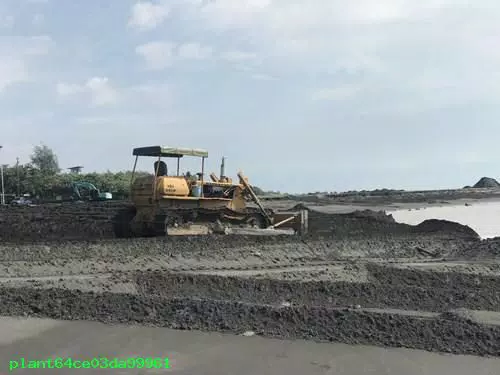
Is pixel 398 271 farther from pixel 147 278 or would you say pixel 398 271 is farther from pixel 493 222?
pixel 493 222

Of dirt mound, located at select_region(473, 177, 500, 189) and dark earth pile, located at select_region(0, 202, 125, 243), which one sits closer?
dark earth pile, located at select_region(0, 202, 125, 243)

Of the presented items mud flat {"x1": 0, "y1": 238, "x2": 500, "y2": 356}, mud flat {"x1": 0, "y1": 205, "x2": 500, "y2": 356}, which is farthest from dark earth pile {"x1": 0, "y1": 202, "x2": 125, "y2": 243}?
mud flat {"x1": 0, "y1": 238, "x2": 500, "y2": 356}

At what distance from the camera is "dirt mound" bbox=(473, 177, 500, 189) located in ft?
234

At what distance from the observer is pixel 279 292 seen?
9.93m

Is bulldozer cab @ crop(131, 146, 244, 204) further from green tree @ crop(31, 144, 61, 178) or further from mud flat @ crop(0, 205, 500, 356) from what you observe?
green tree @ crop(31, 144, 61, 178)

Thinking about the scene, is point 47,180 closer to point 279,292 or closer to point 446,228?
point 446,228

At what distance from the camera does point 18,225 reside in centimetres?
2236

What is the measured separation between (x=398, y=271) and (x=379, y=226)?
11459 millimetres

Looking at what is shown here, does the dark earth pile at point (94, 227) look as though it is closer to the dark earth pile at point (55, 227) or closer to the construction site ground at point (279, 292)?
the dark earth pile at point (55, 227)

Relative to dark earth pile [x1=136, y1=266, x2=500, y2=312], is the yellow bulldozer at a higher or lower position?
higher

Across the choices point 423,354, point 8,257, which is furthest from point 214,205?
point 423,354

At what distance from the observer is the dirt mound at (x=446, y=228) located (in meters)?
20.8

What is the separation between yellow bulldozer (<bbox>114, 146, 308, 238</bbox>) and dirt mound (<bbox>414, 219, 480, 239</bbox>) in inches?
203

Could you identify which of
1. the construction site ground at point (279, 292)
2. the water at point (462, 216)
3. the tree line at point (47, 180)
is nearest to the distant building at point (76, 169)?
the tree line at point (47, 180)
